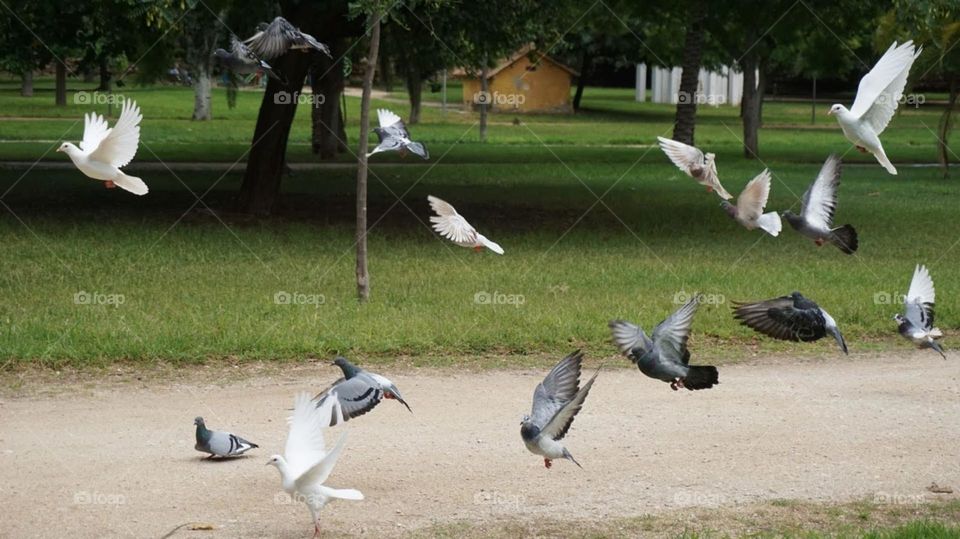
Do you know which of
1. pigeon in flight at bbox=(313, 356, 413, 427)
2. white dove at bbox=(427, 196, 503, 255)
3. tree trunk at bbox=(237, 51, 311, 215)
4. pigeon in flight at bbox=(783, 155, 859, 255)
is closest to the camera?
pigeon in flight at bbox=(313, 356, 413, 427)

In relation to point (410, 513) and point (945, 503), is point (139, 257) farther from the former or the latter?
point (945, 503)

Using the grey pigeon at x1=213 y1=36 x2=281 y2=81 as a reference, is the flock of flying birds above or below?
below

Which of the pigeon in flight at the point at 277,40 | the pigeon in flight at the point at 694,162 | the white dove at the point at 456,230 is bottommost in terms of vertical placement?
the white dove at the point at 456,230

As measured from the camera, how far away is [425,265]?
13.8 meters

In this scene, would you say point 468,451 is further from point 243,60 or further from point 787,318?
point 243,60

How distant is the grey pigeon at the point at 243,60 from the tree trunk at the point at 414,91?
1481 cm

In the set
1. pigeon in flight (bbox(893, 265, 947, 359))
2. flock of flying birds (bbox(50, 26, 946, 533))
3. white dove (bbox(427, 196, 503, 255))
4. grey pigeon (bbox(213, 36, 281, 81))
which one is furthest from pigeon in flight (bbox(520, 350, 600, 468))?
grey pigeon (bbox(213, 36, 281, 81))

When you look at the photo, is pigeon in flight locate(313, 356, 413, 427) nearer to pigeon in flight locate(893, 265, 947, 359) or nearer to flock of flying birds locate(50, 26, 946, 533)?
flock of flying birds locate(50, 26, 946, 533)

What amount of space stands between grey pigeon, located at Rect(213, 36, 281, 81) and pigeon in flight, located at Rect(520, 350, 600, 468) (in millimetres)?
5353

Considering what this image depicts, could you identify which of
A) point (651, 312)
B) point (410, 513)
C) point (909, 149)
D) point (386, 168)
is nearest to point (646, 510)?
point (410, 513)

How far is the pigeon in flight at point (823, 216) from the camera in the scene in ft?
20.9

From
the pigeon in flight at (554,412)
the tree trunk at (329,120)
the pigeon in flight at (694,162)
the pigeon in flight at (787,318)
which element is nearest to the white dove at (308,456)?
the pigeon in flight at (554,412)

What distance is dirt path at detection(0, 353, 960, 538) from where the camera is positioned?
650 centimetres

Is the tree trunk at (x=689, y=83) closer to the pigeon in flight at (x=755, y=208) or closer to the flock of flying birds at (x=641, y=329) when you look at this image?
the flock of flying birds at (x=641, y=329)
